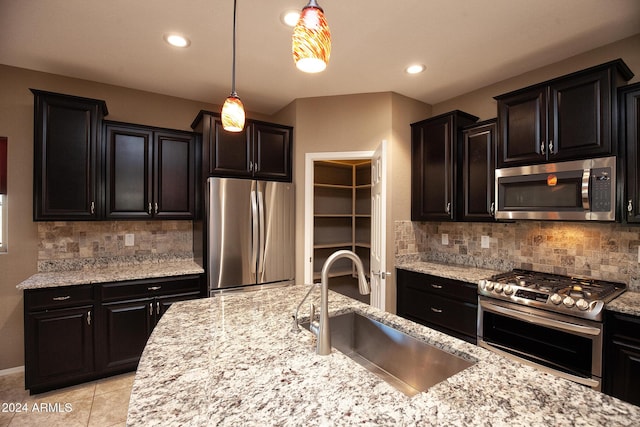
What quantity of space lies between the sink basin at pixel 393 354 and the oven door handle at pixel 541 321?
1.28 m

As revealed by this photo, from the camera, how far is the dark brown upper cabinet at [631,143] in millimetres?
1957

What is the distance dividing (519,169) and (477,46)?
40.8 inches

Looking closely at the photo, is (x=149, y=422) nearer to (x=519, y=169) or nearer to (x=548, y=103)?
(x=519, y=169)

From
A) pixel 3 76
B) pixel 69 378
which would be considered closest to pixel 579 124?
pixel 69 378

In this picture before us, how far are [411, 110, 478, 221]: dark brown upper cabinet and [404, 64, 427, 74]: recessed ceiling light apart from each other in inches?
21.6

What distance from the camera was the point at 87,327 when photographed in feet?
8.30

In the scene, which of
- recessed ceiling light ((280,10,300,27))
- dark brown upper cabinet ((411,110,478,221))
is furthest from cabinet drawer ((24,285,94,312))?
dark brown upper cabinet ((411,110,478,221))

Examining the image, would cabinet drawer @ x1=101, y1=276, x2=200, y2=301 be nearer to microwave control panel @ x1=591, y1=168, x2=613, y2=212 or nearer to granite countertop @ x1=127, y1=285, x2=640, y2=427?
granite countertop @ x1=127, y1=285, x2=640, y2=427

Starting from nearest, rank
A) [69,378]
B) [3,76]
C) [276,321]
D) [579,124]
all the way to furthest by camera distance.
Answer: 1. [276,321]
2. [579,124]
3. [69,378]
4. [3,76]

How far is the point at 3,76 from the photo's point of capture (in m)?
2.68

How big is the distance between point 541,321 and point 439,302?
0.88 meters

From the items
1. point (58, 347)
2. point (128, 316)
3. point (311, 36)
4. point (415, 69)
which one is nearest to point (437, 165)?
point (415, 69)

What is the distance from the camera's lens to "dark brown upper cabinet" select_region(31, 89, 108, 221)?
251cm

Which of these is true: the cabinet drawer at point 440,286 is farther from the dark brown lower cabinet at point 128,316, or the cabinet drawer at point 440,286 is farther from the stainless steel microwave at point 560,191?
the dark brown lower cabinet at point 128,316
